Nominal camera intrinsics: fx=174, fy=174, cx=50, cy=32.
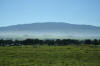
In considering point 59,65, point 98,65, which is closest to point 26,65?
point 59,65

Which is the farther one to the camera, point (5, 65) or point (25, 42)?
point (25, 42)

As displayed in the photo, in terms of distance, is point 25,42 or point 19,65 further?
point 25,42

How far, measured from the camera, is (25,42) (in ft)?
461

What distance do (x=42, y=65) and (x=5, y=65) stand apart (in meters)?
6.34

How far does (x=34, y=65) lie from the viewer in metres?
30.4

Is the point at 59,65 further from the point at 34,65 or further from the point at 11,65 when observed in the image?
the point at 11,65

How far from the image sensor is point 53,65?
30234 millimetres

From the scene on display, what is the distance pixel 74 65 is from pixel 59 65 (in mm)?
2689

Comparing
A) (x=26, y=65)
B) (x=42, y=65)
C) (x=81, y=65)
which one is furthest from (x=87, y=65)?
(x=26, y=65)

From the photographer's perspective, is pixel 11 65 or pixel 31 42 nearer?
pixel 11 65

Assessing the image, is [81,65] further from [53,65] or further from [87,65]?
[53,65]

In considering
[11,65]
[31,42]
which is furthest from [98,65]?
[31,42]

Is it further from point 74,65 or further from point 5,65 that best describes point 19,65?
point 74,65

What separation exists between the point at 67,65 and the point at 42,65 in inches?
171
